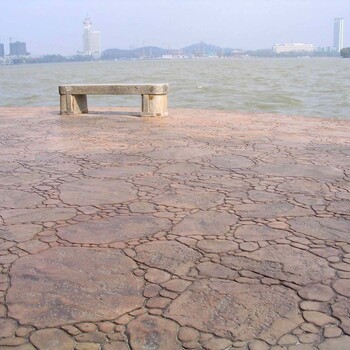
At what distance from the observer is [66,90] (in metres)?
9.94

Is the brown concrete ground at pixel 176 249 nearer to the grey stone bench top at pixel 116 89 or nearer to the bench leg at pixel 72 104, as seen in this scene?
the grey stone bench top at pixel 116 89

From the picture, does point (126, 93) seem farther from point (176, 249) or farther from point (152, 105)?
point (176, 249)

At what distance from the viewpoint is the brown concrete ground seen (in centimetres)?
218

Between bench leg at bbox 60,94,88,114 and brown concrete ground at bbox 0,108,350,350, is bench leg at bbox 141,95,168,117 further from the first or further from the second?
brown concrete ground at bbox 0,108,350,350

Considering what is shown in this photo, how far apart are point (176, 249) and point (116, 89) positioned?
6.90 m

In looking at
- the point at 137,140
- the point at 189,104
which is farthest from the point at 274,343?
the point at 189,104

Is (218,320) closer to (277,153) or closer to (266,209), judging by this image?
(266,209)

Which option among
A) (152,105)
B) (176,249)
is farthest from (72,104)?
(176,249)

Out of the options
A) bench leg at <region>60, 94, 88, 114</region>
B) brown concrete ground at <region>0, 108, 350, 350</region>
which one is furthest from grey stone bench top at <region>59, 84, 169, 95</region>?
brown concrete ground at <region>0, 108, 350, 350</region>

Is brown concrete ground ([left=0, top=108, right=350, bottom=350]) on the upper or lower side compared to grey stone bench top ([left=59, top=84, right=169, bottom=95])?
lower

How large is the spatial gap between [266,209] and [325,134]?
3.98m

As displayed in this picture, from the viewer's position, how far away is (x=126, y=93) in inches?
368

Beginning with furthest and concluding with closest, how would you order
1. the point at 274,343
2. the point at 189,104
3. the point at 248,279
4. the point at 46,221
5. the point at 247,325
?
the point at 189,104, the point at 46,221, the point at 248,279, the point at 247,325, the point at 274,343

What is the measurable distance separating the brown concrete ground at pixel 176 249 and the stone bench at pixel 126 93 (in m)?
3.54
